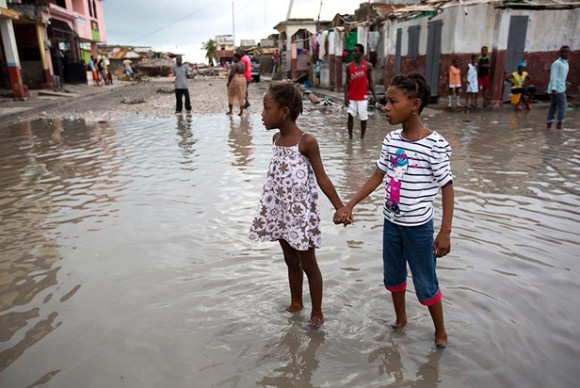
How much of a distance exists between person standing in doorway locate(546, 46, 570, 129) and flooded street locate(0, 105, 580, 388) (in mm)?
3288

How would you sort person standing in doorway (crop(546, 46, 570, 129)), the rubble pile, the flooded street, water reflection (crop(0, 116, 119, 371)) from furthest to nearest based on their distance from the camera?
the rubble pile
person standing in doorway (crop(546, 46, 570, 129))
water reflection (crop(0, 116, 119, 371))
the flooded street

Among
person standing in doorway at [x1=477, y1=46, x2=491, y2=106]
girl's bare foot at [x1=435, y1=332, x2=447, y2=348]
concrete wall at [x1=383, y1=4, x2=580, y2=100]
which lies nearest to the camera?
girl's bare foot at [x1=435, y1=332, x2=447, y2=348]

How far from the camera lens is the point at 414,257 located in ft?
8.49

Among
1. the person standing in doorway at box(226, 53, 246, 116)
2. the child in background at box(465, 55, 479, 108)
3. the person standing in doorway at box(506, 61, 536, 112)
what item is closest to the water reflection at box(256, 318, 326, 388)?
the person standing in doorway at box(226, 53, 246, 116)

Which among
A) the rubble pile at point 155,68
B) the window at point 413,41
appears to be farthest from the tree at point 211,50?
the window at point 413,41

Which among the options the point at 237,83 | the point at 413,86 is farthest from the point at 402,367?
the point at 237,83

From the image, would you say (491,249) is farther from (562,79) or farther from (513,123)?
(513,123)

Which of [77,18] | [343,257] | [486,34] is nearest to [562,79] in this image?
[486,34]

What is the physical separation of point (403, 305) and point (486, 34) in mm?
14080

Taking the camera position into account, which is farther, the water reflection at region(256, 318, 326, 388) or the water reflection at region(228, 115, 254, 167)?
the water reflection at region(228, 115, 254, 167)

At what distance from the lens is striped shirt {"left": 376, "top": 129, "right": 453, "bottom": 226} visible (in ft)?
8.11

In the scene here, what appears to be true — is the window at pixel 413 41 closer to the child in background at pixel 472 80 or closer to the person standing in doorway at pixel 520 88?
the child in background at pixel 472 80

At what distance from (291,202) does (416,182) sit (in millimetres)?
768

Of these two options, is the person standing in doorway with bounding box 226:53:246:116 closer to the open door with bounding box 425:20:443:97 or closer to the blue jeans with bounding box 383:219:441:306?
the open door with bounding box 425:20:443:97
